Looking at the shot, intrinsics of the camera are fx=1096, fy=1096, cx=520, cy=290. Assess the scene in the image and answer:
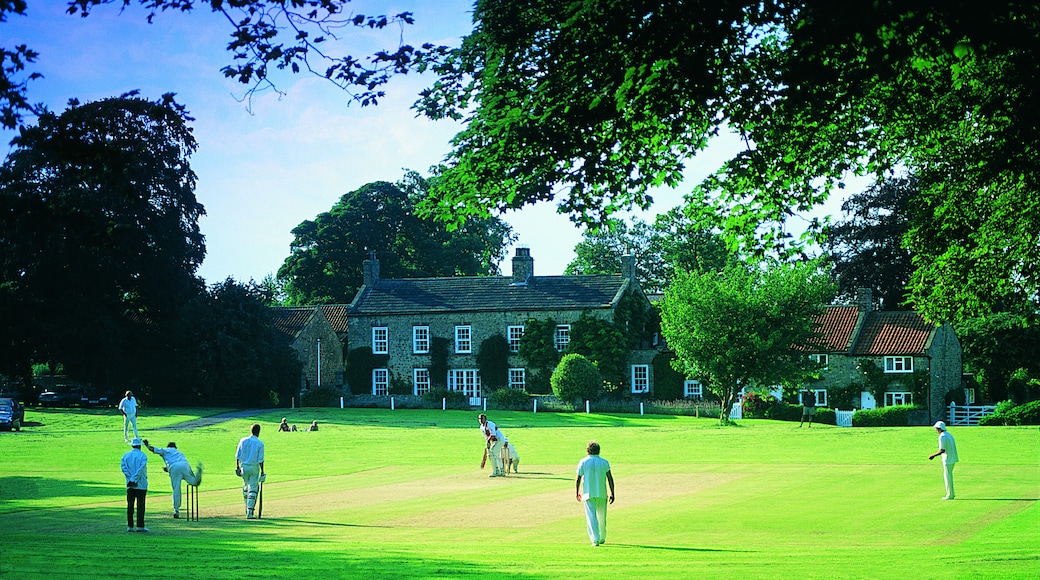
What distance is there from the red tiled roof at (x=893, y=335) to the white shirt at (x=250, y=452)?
2091 inches

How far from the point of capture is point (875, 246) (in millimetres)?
81688

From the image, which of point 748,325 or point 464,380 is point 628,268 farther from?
point 748,325

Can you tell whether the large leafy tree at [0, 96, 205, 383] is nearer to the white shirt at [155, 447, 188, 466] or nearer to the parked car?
the parked car

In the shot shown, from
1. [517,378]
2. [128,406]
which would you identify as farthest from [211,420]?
[517,378]

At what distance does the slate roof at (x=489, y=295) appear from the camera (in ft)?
242

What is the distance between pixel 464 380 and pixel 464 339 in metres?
2.84

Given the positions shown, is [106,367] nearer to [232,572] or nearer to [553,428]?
[553,428]

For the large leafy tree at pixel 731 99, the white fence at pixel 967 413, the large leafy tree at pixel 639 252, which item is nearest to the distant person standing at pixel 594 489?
the large leafy tree at pixel 731 99

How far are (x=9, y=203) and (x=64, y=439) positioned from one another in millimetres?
37227

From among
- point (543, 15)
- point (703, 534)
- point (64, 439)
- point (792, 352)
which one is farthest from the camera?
point (792, 352)

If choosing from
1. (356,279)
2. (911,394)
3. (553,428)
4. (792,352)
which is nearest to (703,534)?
(553,428)

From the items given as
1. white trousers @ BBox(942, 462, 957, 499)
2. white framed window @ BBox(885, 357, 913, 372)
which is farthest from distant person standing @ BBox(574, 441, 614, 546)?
white framed window @ BBox(885, 357, 913, 372)

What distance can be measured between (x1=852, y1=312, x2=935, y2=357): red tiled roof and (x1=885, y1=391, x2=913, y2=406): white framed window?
2507 millimetres

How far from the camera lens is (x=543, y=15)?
15102mm
